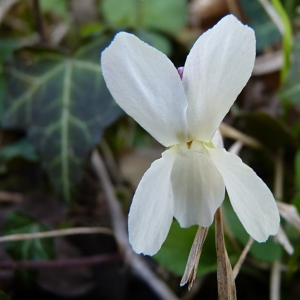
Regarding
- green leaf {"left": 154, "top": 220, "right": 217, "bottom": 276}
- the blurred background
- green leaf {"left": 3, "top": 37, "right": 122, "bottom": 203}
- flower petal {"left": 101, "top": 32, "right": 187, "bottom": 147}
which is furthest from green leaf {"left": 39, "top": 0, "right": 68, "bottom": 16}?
flower petal {"left": 101, "top": 32, "right": 187, "bottom": 147}

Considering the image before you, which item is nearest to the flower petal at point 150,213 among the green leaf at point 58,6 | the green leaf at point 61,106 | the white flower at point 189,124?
the white flower at point 189,124

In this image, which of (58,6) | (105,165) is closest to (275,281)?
(105,165)

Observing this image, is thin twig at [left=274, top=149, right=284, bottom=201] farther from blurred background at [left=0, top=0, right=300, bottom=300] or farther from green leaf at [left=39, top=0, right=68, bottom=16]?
green leaf at [left=39, top=0, right=68, bottom=16]

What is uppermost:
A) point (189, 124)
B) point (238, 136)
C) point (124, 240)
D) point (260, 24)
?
point (189, 124)

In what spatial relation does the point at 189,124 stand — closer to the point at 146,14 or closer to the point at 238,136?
the point at 238,136

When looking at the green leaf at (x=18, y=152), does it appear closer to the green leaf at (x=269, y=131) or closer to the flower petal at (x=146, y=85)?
the green leaf at (x=269, y=131)

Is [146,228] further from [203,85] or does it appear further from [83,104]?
[83,104]
